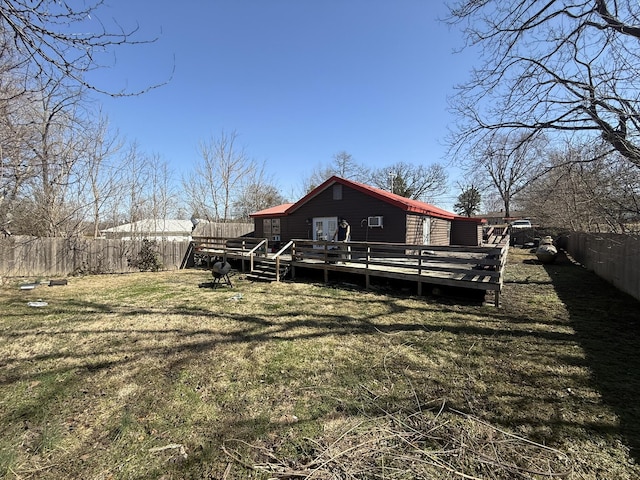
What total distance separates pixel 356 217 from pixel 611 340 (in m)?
9.33

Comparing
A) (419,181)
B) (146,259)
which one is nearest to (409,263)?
(146,259)

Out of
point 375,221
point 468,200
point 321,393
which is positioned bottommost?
point 321,393

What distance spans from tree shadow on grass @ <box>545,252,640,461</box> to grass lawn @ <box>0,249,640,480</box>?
0.03 metres

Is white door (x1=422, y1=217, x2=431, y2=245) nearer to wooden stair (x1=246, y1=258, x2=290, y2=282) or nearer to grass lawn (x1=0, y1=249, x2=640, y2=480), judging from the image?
wooden stair (x1=246, y1=258, x2=290, y2=282)

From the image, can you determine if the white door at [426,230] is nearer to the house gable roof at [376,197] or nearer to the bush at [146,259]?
the house gable roof at [376,197]

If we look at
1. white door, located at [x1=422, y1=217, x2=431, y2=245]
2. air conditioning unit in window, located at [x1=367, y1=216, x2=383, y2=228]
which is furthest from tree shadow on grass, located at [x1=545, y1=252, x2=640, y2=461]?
air conditioning unit in window, located at [x1=367, y1=216, x2=383, y2=228]

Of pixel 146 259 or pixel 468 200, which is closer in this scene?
pixel 146 259

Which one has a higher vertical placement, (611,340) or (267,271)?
(267,271)

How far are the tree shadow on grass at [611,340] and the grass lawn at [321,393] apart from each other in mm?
27

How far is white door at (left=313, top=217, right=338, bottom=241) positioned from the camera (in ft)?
45.2

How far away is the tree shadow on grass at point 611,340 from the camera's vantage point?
2839mm

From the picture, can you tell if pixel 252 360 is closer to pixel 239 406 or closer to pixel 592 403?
pixel 239 406

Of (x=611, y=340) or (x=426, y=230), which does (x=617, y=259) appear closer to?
(x=611, y=340)

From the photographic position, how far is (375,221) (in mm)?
12344
